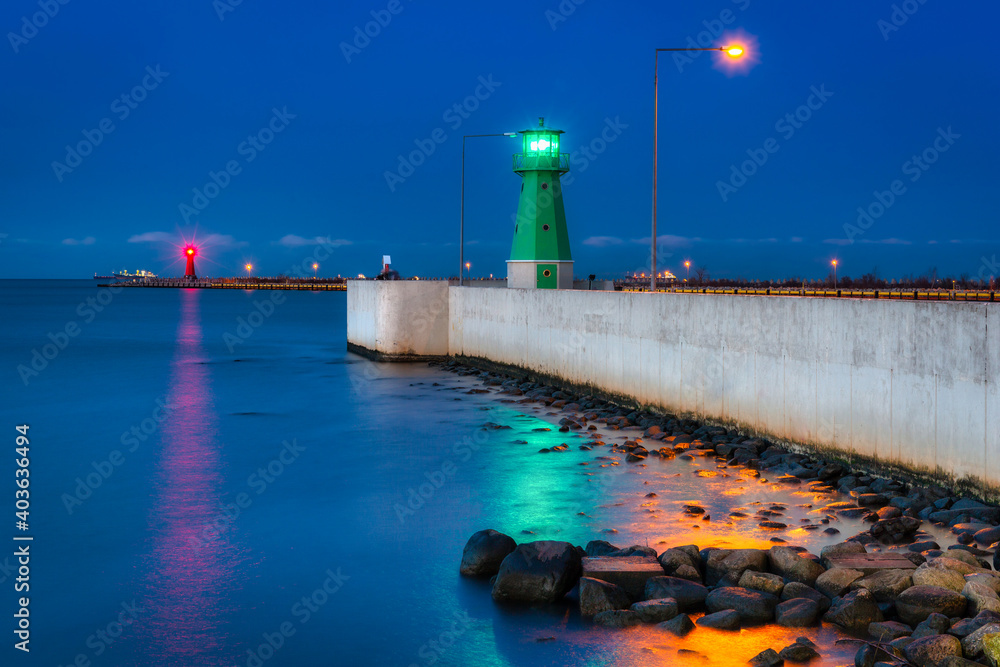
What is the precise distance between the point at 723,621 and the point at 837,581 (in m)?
1.12

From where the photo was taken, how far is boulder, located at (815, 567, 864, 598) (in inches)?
295

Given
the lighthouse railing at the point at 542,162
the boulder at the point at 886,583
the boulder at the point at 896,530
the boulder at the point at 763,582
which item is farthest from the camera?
the lighthouse railing at the point at 542,162

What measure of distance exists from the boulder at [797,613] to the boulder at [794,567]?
0.49 metres

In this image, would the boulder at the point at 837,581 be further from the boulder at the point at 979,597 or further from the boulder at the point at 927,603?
the boulder at the point at 979,597

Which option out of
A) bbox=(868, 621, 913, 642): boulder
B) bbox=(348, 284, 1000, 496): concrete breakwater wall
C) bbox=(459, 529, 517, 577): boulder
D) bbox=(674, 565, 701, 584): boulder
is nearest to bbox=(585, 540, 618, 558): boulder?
bbox=(459, 529, 517, 577): boulder

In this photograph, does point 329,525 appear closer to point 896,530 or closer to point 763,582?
point 763,582

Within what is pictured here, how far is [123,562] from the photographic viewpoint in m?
9.33

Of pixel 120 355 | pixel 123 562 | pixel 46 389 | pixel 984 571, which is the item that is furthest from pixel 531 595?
pixel 120 355

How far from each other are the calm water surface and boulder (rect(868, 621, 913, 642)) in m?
0.27

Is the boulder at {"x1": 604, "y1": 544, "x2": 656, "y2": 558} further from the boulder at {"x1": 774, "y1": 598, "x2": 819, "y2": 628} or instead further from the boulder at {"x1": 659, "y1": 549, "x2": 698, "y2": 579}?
the boulder at {"x1": 774, "y1": 598, "x2": 819, "y2": 628}

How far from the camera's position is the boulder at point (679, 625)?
277 inches

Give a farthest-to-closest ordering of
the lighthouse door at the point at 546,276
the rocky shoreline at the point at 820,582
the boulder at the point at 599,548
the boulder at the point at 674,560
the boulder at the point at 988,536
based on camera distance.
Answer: the lighthouse door at the point at 546,276 < the boulder at the point at 599,548 < the boulder at the point at 988,536 < the boulder at the point at 674,560 < the rocky shoreline at the point at 820,582

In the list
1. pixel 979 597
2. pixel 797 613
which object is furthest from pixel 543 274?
pixel 979 597

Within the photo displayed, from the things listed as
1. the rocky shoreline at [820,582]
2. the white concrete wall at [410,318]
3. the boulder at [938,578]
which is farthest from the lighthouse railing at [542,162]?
the boulder at [938,578]
